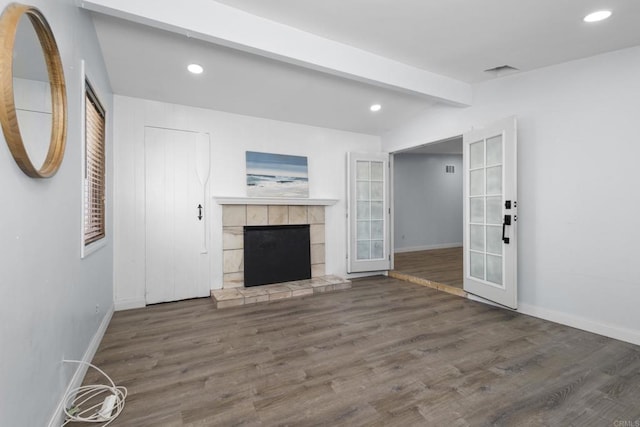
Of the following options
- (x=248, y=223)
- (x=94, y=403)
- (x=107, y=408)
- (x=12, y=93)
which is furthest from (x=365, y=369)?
(x=248, y=223)

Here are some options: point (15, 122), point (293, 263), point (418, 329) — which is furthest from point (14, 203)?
point (293, 263)

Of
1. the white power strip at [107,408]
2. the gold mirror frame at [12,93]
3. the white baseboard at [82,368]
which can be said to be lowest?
the white power strip at [107,408]

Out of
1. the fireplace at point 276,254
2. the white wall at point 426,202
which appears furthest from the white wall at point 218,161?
the white wall at point 426,202

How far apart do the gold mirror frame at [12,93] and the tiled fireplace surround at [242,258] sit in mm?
2521

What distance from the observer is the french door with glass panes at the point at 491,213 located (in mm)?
3252

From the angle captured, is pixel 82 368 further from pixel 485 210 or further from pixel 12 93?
pixel 485 210

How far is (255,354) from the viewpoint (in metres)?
2.42

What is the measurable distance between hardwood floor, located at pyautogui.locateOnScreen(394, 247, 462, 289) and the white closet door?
3461 mm

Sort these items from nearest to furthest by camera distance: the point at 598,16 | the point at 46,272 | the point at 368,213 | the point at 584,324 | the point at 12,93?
the point at 12,93 < the point at 46,272 < the point at 598,16 < the point at 584,324 < the point at 368,213

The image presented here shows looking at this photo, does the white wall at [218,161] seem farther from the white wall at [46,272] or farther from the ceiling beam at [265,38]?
the ceiling beam at [265,38]

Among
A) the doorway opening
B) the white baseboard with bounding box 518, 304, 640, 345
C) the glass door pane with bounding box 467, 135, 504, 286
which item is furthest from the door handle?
the doorway opening

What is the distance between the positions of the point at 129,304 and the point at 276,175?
254 cm

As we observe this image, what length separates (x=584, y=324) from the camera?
2.88m

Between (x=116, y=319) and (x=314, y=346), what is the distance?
2273mm
